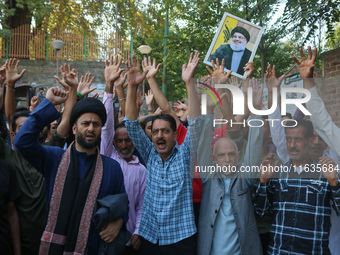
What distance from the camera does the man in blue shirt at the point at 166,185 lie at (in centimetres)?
249

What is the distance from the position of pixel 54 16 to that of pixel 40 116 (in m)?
13.0

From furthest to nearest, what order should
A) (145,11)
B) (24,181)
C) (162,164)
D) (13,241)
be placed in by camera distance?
(145,11) → (162,164) → (24,181) → (13,241)

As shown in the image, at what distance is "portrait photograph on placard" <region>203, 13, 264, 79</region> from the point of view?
3.57m

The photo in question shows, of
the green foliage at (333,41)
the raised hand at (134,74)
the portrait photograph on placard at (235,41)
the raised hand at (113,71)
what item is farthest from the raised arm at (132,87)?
the green foliage at (333,41)

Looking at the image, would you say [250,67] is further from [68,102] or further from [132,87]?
[68,102]

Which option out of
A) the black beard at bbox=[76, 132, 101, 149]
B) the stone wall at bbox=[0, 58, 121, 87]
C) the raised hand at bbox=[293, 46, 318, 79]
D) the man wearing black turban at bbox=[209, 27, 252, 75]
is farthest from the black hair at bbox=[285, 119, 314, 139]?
the stone wall at bbox=[0, 58, 121, 87]

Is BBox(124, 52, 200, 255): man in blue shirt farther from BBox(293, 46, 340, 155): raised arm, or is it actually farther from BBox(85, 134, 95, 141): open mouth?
BBox(293, 46, 340, 155): raised arm

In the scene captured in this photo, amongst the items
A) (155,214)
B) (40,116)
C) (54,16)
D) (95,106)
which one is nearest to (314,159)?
(155,214)

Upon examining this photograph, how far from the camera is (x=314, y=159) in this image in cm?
254

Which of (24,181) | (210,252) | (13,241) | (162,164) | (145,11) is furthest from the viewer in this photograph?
(145,11)

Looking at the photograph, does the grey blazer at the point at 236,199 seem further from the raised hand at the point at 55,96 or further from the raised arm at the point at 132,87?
the raised hand at the point at 55,96

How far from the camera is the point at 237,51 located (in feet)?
11.7

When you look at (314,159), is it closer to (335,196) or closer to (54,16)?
(335,196)

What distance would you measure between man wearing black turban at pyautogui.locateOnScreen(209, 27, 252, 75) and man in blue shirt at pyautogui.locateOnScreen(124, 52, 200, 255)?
0.80 meters
